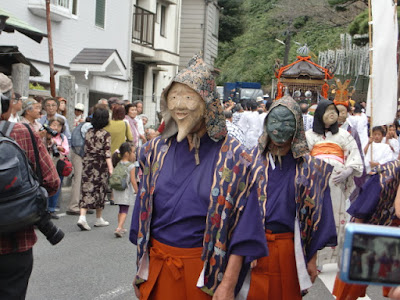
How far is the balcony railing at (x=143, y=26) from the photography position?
25214mm

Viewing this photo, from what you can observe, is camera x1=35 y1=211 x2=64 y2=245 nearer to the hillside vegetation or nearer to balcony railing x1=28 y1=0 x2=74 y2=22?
balcony railing x1=28 y1=0 x2=74 y2=22

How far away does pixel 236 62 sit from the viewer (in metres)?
51.5

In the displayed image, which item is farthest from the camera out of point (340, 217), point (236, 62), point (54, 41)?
point (236, 62)

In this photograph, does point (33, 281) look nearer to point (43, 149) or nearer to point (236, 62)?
point (43, 149)

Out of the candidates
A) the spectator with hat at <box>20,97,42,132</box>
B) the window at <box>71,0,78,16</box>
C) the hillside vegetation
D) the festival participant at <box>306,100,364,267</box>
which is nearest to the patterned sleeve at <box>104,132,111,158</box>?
the spectator with hat at <box>20,97,42,132</box>

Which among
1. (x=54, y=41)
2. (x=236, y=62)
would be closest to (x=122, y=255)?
(x=54, y=41)

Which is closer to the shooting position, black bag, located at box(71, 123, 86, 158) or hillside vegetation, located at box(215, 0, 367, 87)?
black bag, located at box(71, 123, 86, 158)

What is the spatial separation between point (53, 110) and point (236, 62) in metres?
41.6

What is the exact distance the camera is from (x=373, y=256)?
150 centimetres

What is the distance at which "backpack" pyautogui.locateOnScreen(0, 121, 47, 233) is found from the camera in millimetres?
3576

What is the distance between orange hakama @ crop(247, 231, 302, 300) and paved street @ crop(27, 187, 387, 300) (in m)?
2.00

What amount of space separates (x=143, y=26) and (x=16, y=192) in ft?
74.4

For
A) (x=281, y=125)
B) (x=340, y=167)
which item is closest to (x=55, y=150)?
(x=340, y=167)

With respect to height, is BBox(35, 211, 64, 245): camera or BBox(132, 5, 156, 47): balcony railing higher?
BBox(132, 5, 156, 47): balcony railing
